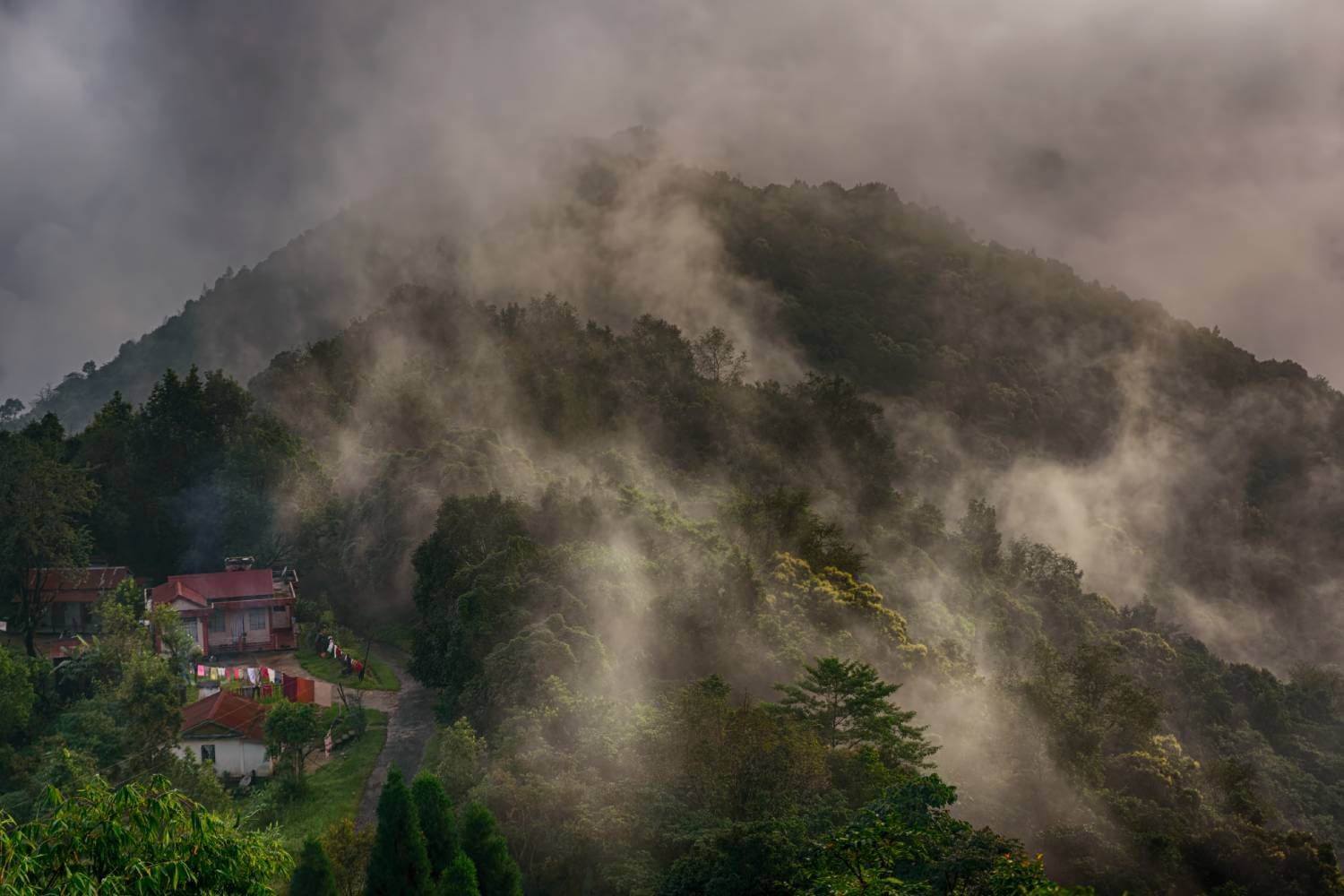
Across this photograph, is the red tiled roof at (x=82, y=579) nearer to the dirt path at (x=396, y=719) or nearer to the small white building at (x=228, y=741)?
the dirt path at (x=396, y=719)

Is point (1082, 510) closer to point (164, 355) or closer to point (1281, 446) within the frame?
point (1281, 446)

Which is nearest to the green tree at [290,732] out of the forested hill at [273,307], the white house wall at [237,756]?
the white house wall at [237,756]

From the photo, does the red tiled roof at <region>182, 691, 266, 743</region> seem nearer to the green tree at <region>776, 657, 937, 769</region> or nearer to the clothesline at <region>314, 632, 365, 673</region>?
the clothesline at <region>314, 632, 365, 673</region>

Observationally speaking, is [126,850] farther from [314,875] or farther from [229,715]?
[229,715]

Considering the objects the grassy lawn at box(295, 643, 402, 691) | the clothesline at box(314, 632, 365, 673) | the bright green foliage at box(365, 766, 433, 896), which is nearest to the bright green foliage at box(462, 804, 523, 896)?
the bright green foliage at box(365, 766, 433, 896)

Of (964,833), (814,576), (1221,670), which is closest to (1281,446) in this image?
(1221,670)

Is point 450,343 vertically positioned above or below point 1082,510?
above
